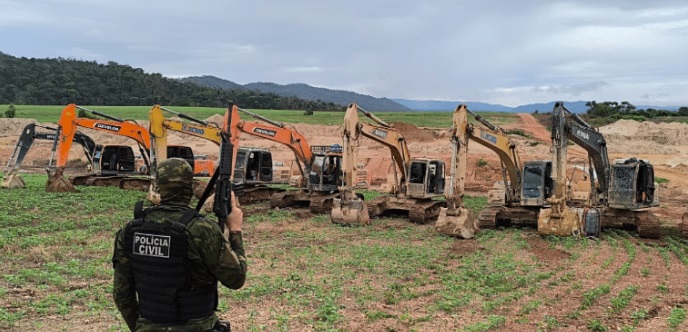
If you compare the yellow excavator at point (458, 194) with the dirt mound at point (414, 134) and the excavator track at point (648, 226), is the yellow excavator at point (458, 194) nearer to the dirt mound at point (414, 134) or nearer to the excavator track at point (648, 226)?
the excavator track at point (648, 226)

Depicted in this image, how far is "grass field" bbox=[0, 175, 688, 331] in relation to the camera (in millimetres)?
8125

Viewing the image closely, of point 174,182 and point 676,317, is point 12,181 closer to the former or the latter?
point 174,182

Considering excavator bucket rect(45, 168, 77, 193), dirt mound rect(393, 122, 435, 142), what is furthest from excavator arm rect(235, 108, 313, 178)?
dirt mound rect(393, 122, 435, 142)

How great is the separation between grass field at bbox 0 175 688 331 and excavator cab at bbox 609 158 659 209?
1.02 m

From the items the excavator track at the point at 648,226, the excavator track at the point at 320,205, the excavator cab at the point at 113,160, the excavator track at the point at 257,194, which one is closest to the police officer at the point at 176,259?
the excavator track at the point at 648,226

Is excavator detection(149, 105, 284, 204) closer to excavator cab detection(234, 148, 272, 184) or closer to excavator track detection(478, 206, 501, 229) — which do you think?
excavator cab detection(234, 148, 272, 184)

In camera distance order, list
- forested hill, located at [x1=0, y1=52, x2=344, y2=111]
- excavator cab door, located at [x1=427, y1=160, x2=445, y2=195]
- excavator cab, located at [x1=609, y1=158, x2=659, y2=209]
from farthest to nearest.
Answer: forested hill, located at [x1=0, y1=52, x2=344, y2=111], excavator cab door, located at [x1=427, y1=160, x2=445, y2=195], excavator cab, located at [x1=609, y1=158, x2=659, y2=209]

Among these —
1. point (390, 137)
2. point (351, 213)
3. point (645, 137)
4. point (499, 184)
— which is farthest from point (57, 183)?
point (645, 137)

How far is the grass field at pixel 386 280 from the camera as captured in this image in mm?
8125

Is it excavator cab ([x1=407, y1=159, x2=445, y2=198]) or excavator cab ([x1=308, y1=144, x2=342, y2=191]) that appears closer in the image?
excavator cab ([x1=407, y1=159, x2=445, y2=198])

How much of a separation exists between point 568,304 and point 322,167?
1304 centimetres

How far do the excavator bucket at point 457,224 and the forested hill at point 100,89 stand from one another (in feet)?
271

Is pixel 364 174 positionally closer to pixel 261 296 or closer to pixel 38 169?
pixel 261 296

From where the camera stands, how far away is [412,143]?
45.5 meters
